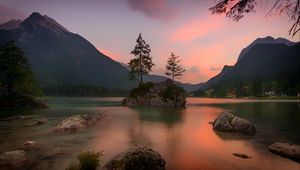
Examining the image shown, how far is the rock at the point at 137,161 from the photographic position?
1041 centimetres

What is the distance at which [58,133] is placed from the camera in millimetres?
21641

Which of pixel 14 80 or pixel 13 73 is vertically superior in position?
pixel 13 73

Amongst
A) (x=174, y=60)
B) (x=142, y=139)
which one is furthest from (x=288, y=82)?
(x=142, y=139)

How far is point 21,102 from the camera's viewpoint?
5478 centimetres

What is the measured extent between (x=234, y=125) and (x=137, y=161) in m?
15.8

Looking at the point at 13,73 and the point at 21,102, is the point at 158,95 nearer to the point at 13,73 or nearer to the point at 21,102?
the point at 21,102

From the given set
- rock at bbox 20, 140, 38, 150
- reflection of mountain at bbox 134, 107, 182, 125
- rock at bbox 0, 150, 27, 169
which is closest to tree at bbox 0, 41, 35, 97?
reflection of mountain at bbox 134, 107, 182, 125

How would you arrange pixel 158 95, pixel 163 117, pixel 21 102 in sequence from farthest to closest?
pixel 158 95
pixel 21 102
pixel 163 117

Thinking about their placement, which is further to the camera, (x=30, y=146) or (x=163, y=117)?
(x=163, y=117)

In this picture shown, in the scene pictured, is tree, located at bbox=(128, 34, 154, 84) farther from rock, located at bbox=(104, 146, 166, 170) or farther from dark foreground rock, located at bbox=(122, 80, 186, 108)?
rock, located at bbox=(104, 146, 166, 170)

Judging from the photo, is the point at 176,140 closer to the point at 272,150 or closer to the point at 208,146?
the point at 208,146

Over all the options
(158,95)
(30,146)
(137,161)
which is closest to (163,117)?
(30,146)

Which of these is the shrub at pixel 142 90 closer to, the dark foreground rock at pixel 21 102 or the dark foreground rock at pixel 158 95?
the dark foreground rock at pixel 158 95

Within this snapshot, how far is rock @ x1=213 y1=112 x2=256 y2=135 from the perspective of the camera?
22.2 meters
